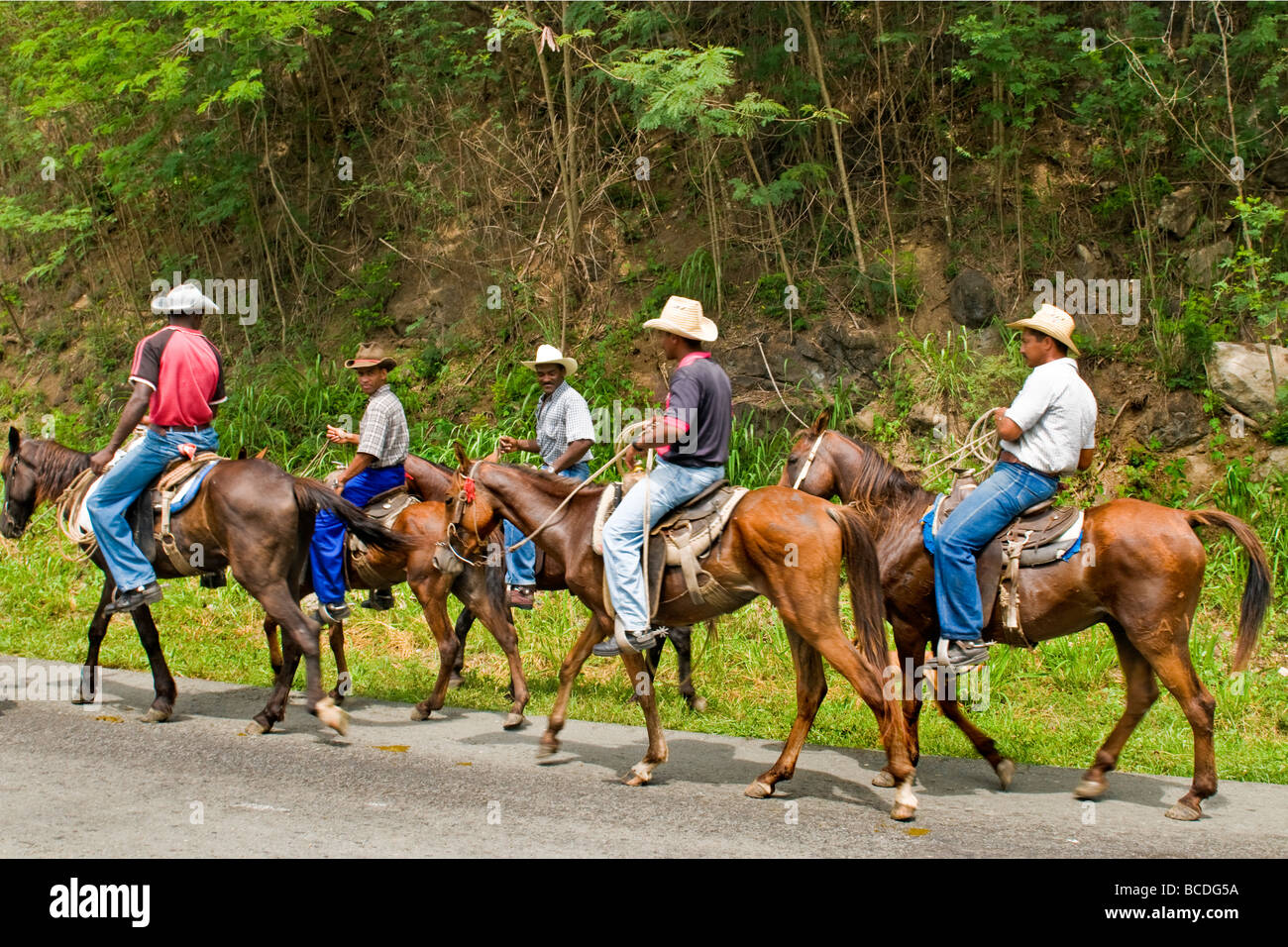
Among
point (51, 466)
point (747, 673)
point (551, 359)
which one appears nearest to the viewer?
point (51, 466)

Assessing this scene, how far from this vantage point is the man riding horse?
22.4 ft

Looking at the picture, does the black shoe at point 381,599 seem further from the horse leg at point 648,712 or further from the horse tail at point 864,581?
the horse tail at point 864,581

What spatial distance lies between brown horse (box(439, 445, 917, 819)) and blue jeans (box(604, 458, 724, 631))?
0.76 feet

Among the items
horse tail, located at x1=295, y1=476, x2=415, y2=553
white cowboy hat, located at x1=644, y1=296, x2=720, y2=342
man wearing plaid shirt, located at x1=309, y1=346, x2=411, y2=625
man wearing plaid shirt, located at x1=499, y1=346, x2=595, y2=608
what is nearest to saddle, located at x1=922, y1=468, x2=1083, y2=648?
white cowboy hat, located at x1=644, y1=296, x2=720, y2=342

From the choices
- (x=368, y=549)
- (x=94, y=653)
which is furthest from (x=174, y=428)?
(x=94, y=653)

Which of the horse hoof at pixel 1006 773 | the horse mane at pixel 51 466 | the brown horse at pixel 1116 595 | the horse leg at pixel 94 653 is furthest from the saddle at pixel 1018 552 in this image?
the horse mane at pixel 51 466

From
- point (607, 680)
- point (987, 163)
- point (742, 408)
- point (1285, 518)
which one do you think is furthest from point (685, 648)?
point (987, 163)

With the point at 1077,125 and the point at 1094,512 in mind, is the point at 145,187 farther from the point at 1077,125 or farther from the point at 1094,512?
the point at 1094,512

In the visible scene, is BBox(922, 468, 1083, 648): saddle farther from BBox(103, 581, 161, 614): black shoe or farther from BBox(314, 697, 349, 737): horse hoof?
BBox(103, 581, 161, 614): black shoe

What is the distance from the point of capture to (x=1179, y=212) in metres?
12.6

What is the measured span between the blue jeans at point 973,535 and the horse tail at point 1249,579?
936mm

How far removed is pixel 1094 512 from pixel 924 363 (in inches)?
225

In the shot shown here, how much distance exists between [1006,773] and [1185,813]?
1.05 m

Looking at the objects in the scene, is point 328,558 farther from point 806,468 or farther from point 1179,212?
point 1179,212
